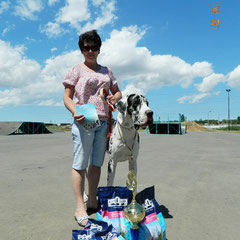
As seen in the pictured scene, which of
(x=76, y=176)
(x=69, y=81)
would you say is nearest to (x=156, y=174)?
(x=76, y=176)

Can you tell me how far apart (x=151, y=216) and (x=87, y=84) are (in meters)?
1.59

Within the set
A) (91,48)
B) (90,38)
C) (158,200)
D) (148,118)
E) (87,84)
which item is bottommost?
(158,200)

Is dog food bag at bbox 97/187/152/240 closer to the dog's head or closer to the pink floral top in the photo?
the dog's head

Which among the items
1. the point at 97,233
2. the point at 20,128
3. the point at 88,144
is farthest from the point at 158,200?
the point at 20,128

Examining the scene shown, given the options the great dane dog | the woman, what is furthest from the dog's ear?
the woman

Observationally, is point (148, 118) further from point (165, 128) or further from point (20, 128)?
point (165, 128)

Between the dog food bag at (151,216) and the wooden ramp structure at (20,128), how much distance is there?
26047 mm

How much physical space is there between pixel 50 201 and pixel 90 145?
128cm

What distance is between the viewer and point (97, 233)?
183 cm

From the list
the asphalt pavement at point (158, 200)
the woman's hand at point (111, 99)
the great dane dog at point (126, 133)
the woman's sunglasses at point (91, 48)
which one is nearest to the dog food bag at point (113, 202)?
the asphalt pavement at point (158, 200)

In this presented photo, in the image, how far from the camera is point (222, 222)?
2670mm

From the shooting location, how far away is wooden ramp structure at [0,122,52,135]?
1032 inches

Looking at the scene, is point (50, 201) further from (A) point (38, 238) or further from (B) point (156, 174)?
(B) point (156, 174)

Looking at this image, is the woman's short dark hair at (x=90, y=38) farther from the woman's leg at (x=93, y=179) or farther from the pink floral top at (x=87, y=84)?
the woman's leg at (x=93, y=179)
